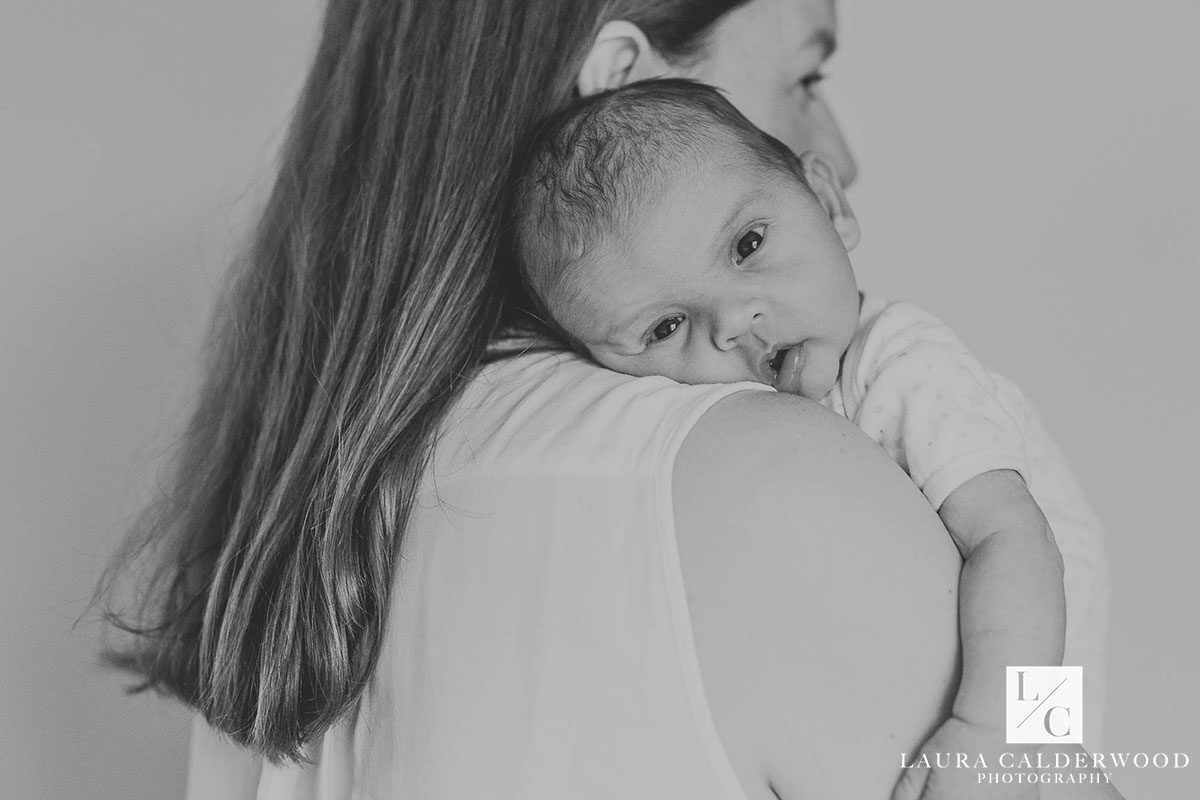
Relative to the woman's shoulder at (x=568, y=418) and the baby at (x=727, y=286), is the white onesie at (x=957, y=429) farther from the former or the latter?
the woman's shoulder at (x=568, y=418)

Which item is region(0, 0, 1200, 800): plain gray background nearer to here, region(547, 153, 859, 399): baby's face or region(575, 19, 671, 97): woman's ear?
region(575, 19, 671, 97): woman's ear

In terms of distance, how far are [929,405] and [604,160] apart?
33 cm

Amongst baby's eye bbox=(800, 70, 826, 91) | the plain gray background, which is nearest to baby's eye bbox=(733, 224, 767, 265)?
baby's eye bbox=(800, 70, 826, 91)

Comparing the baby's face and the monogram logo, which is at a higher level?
the baby's face

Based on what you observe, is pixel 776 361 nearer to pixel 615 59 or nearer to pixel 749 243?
pixel 749 243

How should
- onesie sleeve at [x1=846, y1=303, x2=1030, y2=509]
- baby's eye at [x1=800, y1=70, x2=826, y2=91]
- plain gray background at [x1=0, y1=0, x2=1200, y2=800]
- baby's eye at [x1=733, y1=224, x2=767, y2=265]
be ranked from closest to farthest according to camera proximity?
onesie sleeve at [x1=846, y1=303, x2=1030, y2=509]
baby's eye at [x1=733, y1=224, x2=767, y2=265]
baby's eye at [x1=800, y1=70, x2=826, y2=91]
plain gray background at [x1=0, y1=0, x2=1200, y2=800]

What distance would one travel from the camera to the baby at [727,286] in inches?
37.8

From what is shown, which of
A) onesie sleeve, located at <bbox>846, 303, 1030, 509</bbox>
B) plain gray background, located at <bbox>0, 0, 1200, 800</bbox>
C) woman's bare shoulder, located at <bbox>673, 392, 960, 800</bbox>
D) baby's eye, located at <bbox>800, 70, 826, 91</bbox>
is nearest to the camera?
woman's bare shoulder, located at <bbox>673, 392, 960, 800</bbox>

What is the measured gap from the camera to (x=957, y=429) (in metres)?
0.90

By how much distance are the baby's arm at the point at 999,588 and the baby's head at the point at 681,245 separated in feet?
0.64

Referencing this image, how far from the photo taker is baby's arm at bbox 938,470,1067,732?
750 mm

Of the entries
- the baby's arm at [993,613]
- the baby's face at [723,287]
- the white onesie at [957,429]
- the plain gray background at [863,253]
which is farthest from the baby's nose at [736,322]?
the plain gray background at [863,253]

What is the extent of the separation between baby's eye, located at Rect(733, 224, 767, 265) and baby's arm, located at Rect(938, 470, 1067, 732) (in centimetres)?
26

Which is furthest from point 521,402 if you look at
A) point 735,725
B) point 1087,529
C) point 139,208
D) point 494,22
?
point 139,208
